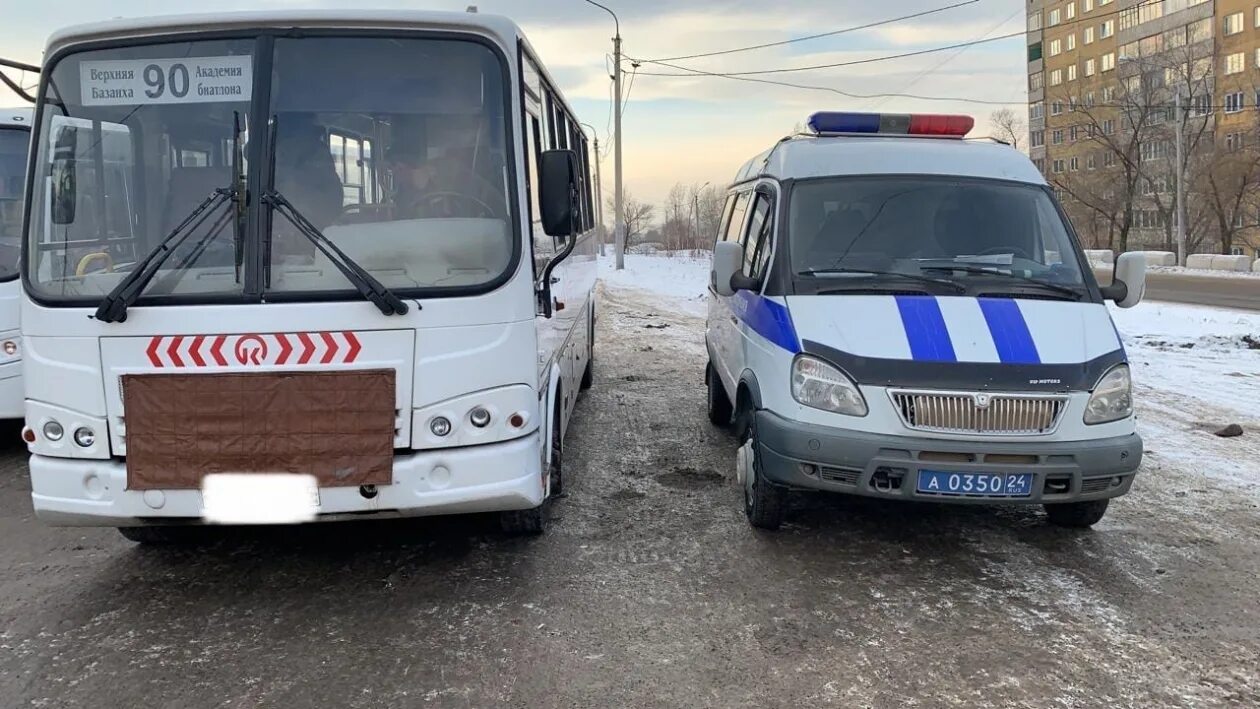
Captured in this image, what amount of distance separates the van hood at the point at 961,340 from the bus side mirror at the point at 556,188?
4.70 feet

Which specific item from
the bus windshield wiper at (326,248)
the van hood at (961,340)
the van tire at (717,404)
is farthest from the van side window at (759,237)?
the bus windshield wiper at (326,248)

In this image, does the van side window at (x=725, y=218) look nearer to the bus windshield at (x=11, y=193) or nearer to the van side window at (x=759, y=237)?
the van side window at (x=759, y=237)

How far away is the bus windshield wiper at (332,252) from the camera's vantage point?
3936mm

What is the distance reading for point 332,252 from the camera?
13.1ft

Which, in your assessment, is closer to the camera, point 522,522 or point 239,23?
point 239,23

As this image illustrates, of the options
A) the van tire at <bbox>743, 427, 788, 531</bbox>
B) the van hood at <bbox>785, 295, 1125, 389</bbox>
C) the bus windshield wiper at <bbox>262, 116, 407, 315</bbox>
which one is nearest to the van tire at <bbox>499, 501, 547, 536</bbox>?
the van tire at <bbox>743, 427, 788, 531</bbox>

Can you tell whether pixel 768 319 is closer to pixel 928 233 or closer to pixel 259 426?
pixel 928 233

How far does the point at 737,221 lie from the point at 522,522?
3428 millimetres

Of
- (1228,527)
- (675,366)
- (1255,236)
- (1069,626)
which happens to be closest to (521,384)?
(1069,626)

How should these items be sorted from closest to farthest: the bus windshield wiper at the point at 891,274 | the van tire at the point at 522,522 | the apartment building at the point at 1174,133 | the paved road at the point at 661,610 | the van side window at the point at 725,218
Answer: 1. the paved road at the point at 661,610
2. the van tire at the point at 522,522
3. the bus windshield wiper at the point at 891,274
4. the van side window at the point at 725,218
5. the apartment building at the point at 1174,133

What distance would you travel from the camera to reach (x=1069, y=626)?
398 centimetres

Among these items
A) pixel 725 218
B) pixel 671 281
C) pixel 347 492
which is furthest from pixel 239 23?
pixel 671 281

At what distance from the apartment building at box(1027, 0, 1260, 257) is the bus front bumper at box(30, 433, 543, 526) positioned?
41.2 metres

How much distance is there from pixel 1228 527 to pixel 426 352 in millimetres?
4668
